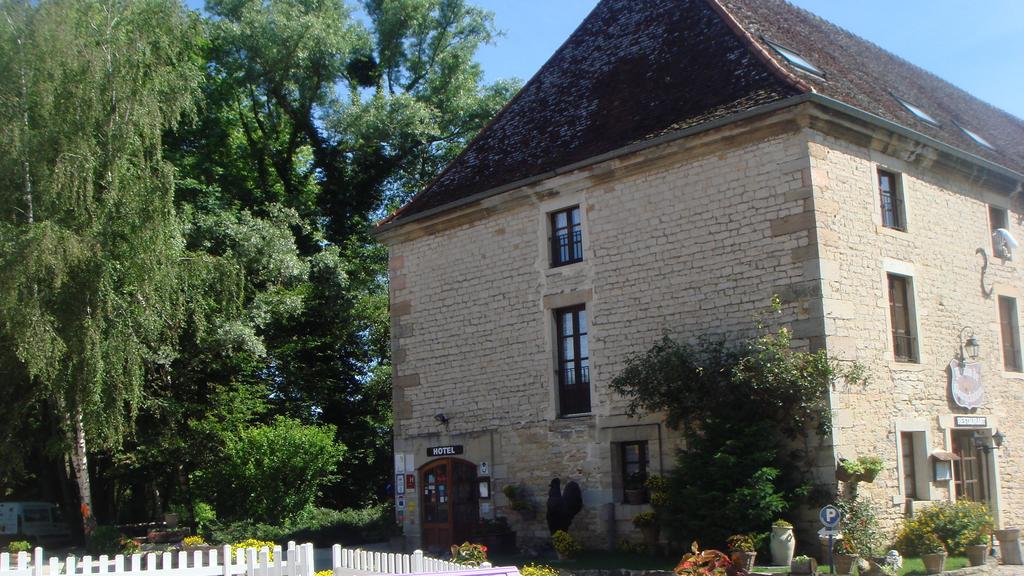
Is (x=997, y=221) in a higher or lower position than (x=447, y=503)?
higher

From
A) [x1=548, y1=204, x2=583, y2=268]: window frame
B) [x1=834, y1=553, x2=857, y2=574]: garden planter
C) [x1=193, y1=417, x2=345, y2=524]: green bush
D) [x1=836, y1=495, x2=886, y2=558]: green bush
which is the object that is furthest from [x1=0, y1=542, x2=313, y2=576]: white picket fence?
[x1=193, y1=417, x2=345, y2=524]: green bush

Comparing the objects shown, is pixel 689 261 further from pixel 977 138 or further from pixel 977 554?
pixel 977 138

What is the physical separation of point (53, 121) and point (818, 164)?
13.8 metres

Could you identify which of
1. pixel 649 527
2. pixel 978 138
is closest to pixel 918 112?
pixel 978 138

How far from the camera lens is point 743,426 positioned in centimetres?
1464

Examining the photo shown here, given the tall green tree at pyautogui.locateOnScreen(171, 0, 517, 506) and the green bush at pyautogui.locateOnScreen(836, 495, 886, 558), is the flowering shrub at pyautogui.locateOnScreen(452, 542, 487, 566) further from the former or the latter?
the tall green tree at pyautogui.locateOnScreen(171, 0, 517, 506)

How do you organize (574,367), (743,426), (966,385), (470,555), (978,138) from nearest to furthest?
1. (470,555)
2. (743,426)
3. (966,385)
4. (574,367)
5. (978,138)

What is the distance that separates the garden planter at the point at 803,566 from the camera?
42.2ft

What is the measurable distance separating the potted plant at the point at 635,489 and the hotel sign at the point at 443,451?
149 inches

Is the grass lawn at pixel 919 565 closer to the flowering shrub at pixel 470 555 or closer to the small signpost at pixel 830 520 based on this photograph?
the small signpost at pixel 830 520

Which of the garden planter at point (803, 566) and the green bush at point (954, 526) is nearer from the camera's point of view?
the garden planter at point (803, 566)

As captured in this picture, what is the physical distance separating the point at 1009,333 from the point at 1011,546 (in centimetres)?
513

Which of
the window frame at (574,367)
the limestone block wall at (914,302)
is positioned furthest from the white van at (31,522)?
the limestone block wall at (914,302)

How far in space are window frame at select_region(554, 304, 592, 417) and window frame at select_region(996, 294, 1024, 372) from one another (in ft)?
23.5
